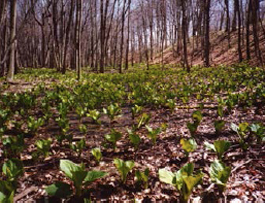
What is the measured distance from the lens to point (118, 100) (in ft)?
23.4

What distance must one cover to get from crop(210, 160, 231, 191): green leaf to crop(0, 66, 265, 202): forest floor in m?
0.16

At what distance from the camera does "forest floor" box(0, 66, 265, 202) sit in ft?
7.47

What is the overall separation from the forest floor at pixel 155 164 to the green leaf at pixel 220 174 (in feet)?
0.53

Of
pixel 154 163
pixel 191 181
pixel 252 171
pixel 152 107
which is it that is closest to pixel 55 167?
pixel 154 163

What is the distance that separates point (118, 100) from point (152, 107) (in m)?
1.30

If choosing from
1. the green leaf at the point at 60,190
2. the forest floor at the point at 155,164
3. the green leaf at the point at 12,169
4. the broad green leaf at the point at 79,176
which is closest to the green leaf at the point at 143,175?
the forest floor at the point at 155,164

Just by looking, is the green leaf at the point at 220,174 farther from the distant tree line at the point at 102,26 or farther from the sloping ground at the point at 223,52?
the sloping ground at the point at 223,52

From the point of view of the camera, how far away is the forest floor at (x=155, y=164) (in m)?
2.28

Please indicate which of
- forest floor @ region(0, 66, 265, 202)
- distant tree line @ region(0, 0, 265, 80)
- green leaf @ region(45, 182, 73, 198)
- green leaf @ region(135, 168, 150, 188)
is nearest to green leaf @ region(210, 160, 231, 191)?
forest floor @ region(0, 66, 265, 202)

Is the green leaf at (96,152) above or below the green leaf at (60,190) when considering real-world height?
above

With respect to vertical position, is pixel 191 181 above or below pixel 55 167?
above

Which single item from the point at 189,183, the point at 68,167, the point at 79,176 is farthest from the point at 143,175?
the point at 68,167

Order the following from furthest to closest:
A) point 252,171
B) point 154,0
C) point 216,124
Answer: point 154,0, point 216,124, point 252,171

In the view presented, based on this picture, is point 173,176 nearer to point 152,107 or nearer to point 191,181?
point 191,181
